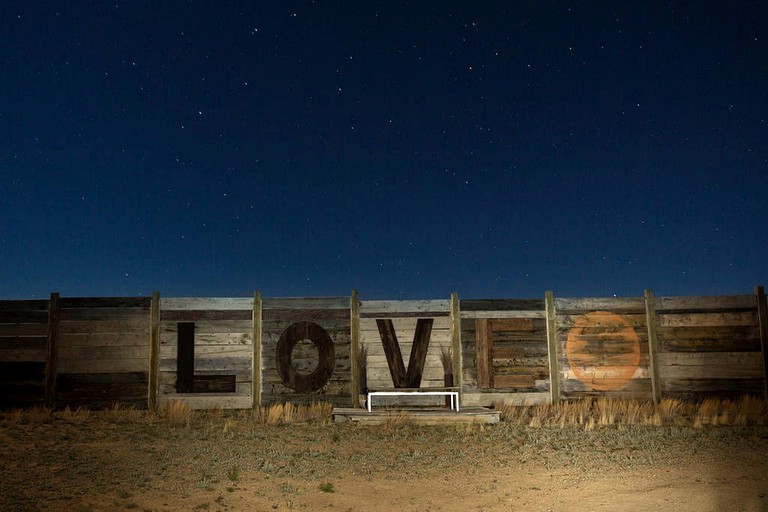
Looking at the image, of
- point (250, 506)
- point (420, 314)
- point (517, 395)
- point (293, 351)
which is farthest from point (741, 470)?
point (293, 351)

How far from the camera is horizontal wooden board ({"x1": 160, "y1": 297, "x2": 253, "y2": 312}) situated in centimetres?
1405

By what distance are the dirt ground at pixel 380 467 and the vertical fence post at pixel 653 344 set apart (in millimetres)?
3306

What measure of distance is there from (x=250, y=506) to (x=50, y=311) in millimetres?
9876

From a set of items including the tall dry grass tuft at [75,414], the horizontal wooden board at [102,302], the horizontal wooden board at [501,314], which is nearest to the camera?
Answer: the tall dry grass tuft at [75,414]

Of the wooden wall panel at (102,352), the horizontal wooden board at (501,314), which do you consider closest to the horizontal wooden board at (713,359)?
the horizontal wooden board at (501,314)

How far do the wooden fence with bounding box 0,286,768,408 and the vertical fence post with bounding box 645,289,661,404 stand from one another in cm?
3

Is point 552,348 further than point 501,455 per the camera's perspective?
Yes

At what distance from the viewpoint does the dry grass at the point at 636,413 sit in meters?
11.5

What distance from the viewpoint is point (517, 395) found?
46.3 ft

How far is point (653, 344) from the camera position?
14.2 meters

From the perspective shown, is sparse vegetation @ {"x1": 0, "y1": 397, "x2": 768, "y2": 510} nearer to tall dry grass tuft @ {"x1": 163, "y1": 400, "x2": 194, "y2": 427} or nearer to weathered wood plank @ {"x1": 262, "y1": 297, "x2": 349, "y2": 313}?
tall dry grass tuft @ {"x1": 163, "y1": 400, "x2": 194, "y2": 427}

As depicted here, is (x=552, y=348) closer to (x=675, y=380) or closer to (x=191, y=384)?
(x=675, y=380)

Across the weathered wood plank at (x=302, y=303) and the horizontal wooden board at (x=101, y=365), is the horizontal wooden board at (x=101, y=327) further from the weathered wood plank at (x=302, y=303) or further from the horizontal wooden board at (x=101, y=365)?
the weathered wood plank at (x=302, y=303)

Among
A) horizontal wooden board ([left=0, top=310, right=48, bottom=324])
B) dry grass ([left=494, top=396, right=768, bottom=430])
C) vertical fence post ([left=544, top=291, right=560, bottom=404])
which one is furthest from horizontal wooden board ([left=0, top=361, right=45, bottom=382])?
vertical fence post ([left=544, top=291, right=560, bottom=404])
